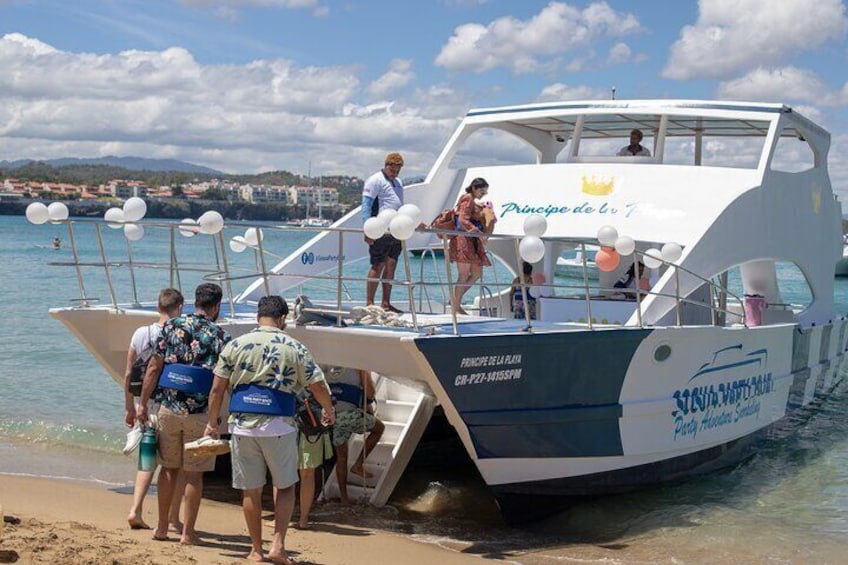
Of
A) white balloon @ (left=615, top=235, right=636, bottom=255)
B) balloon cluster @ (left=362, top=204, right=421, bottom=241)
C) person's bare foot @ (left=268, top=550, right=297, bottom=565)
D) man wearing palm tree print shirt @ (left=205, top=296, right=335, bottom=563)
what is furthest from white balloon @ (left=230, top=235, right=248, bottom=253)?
person's bare foot @ (left=268, top=550, right=297, bottom=565)

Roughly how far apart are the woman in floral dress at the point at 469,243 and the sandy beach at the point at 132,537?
7.47 feet

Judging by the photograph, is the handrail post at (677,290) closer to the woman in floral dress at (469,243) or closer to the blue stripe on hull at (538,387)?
the blue stripe on hull at (538,387)

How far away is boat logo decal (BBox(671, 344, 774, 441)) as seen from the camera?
29.0 ft

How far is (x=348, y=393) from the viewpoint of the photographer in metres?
8.75

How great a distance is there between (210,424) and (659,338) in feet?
12.0

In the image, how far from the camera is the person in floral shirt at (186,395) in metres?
6.55

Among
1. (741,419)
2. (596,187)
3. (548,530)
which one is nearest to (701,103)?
(596,187)

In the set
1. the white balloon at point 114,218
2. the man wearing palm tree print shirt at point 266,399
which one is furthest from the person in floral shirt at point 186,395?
the white balloon at point 114,218

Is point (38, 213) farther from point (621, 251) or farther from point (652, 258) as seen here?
point (652, 258)

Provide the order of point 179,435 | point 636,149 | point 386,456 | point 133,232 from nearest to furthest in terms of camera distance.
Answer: point 179,435 → point 386,456 → point 133,232 → point 636,149

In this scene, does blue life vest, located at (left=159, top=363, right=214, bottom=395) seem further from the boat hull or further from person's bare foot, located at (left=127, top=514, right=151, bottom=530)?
the boat hull

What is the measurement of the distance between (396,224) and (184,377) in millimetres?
1592

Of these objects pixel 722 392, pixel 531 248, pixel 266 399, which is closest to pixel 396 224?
pixel 531 248

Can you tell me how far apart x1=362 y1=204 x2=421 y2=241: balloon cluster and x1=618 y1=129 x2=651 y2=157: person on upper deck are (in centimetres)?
504
